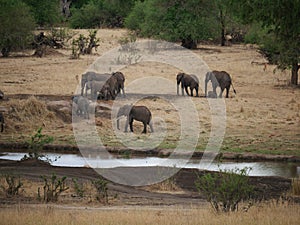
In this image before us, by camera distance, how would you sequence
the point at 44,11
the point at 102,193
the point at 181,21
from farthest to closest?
the point at 44,11, the point at 181,21, the point at 102,193

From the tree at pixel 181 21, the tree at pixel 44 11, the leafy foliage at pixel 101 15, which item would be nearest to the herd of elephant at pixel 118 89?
the tree at pixel 181 21

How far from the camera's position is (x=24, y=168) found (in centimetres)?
1836

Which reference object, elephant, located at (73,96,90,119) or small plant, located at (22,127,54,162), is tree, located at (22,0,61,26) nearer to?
elephant, located at (73,96,90,119)

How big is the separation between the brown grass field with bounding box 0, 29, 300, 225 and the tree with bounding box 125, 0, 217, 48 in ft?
4.05

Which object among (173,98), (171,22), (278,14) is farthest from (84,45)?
(278,14)

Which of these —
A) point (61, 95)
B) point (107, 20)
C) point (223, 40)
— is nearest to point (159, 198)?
point (61, 95)

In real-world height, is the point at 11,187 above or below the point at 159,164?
above

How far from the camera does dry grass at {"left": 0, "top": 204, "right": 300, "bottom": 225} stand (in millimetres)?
11250

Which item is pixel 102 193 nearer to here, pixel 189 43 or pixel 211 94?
pixel 211 94

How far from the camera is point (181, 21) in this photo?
47.1m

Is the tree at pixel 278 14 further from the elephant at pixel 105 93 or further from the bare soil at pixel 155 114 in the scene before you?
the elephant at pixel 105 93

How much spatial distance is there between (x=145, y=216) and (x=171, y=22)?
35.9m

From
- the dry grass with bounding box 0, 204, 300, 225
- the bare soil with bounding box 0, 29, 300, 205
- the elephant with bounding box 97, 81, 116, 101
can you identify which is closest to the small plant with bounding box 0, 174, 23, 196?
the dry grass with bounding box 0, 204, 300, 225

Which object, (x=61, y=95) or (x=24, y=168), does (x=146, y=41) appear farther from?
(x=24, y=168)
